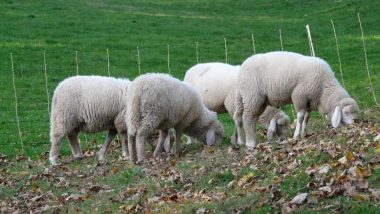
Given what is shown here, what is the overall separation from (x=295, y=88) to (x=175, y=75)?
483 inches

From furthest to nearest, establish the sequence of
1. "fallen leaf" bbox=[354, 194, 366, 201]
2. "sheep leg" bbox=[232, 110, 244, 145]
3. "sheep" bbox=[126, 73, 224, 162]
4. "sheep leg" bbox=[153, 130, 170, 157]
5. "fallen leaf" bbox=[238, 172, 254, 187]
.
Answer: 1. "sheep leg" bbox=[232, 110, 244, 145]
2. "sheep leg" bbox=[153, 130, 170, 157]
3. "sheep" bbox=[126, 73, 224, 162]
4. "fallen leaf" bbox=[238, 172, 254, 187]
5. "fallen leaf" bbox=[354, 194, 366, 201]

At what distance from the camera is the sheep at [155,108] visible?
1443 cm

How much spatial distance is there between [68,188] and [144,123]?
229 cm

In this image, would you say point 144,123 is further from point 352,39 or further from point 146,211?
point 352,39

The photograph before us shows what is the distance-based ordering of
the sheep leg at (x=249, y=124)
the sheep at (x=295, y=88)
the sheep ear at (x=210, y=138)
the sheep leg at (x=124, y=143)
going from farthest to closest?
the sheep ear at (x=210, y=138) → the sheep leg at (x=124, y=143) → the sheep leg at (x=249, y=124) → the sheep at (x=295, y=88)

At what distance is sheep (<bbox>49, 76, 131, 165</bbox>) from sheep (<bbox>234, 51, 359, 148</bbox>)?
2.37m

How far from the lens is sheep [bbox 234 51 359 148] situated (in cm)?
1456

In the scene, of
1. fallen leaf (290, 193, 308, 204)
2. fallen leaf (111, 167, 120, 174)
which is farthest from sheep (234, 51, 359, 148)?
fallen leaf (290, 193, 308, 204)

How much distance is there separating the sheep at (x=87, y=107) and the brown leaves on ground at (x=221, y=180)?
49.4 inches

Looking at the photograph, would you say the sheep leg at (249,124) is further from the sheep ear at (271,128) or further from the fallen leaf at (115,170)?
the fallen leaf at (115,170)

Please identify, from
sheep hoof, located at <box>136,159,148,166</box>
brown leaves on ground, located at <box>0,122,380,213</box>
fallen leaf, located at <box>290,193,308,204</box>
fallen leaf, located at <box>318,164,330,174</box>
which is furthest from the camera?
sheep hoof, located at <box>136,159,148,166</box>

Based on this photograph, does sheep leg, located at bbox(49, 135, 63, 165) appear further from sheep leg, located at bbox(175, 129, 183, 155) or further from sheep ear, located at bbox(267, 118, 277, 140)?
sheep ear, located at bbox(267, 118, 277, 140)

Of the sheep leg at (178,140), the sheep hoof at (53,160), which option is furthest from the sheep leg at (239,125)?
the sheep hoof at (53,160)

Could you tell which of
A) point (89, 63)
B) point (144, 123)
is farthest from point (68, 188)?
point (89, 63)
